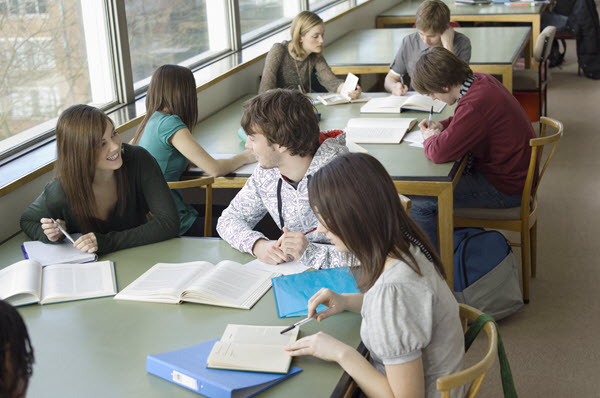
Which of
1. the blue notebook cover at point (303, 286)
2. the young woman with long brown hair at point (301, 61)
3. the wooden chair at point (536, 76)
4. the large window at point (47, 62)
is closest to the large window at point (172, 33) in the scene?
the large window at point (47, 62)

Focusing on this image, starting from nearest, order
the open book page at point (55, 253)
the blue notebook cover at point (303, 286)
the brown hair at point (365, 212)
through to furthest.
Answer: the brown hair at point (365, 212), the blue notebook cover at point (303, 286), the open book page at point (55, 253)

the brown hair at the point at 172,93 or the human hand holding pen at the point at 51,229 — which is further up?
the brown hair at the point at 172,93

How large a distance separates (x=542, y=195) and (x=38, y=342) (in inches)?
134

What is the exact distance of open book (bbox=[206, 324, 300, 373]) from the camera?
4.89 ft

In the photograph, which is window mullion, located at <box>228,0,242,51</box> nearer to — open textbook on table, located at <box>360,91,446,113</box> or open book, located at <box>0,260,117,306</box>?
open textbook on table, located at <box>360,91,446,113</box>

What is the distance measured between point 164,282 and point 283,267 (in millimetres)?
337

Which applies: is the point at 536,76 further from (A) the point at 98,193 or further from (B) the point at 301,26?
(A) the point at 98,193

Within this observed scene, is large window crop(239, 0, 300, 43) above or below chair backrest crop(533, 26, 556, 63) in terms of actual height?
above

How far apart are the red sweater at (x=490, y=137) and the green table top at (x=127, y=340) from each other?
1.33 meters

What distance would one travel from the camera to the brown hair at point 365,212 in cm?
147

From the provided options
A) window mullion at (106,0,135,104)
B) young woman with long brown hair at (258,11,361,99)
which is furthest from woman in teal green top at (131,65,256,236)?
→ young woman with long brown hair at (258,11,361,99)

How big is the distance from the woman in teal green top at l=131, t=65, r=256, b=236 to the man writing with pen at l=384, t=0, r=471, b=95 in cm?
151

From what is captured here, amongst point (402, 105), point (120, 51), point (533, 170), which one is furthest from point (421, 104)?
point (120, 51)

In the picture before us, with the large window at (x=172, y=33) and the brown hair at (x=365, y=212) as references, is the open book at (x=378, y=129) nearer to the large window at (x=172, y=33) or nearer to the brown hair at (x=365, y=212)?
the large window at (x=172, y=33)
